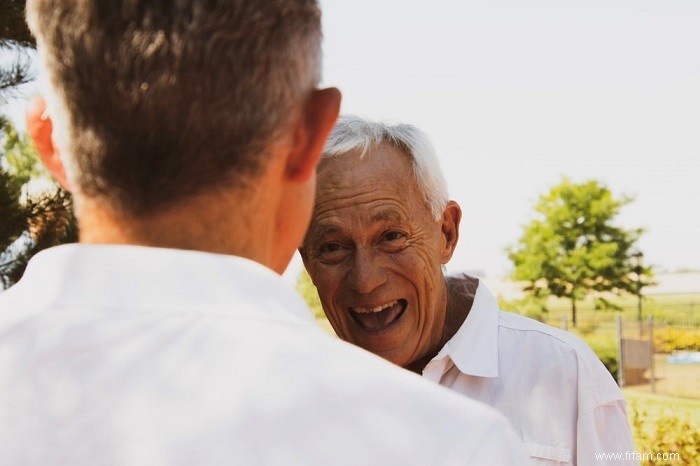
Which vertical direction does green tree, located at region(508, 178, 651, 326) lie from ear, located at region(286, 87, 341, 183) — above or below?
below

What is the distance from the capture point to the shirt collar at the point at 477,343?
2846 mm

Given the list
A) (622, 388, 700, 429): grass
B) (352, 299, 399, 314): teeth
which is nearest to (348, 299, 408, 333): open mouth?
(352, 299, 399, 314): teeth

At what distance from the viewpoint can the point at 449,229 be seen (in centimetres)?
319

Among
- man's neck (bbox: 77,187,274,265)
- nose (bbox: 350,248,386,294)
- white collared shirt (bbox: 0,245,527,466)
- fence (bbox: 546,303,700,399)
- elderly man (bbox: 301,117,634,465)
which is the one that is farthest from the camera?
fence (bbox: 546,303,700,399)

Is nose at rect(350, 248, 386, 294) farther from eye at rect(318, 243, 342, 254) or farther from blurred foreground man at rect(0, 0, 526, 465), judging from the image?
blurred foreground man at rect(0, 0, 526, 465)

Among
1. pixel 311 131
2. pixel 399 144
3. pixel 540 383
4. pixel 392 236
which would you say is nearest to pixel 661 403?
pixel 540 383

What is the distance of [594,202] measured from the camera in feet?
113

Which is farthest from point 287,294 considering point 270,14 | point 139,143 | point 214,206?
point 270,14

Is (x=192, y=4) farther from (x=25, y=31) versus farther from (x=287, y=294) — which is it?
(x=25, y=31)

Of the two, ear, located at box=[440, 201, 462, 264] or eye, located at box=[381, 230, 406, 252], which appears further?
ear, located at box=[440, 201, 462, 264]

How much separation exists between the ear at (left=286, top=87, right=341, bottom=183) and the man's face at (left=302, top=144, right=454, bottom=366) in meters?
1.72

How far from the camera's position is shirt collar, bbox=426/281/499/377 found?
2846 millimetres

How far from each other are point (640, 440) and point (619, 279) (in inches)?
1011

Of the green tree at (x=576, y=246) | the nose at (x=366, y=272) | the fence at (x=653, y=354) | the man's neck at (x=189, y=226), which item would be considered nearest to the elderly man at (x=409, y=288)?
the nose at (x=366, y=272)
